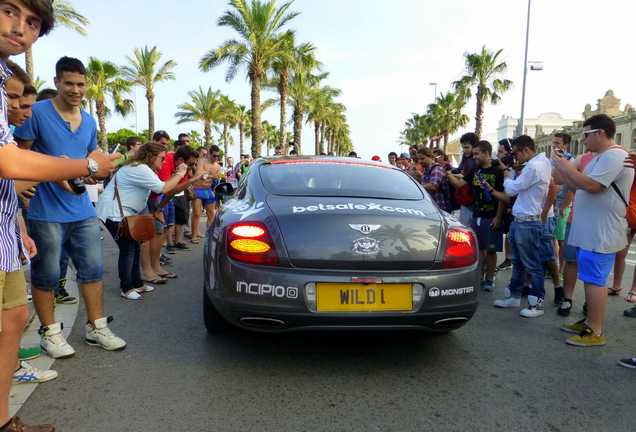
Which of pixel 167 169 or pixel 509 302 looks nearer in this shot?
pixel 509 302

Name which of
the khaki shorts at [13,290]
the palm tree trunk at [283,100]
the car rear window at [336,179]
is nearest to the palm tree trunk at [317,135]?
the palm tree trunk at [283,100]

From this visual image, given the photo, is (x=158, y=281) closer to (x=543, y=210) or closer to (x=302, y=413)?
(x=302, y=413)

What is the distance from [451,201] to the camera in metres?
6.20

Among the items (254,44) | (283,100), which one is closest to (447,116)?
Result: (283,100)

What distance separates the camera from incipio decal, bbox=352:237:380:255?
2.81 meters

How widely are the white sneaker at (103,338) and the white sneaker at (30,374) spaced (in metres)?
0.48

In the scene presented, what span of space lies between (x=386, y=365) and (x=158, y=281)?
3.36 metres

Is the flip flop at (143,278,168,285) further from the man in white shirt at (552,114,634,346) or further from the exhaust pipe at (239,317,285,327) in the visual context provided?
the man in white shirt at (552,114,634,346)

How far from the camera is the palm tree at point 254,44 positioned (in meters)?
22.4

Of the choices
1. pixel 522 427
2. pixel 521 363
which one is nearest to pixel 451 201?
pixel 521 363

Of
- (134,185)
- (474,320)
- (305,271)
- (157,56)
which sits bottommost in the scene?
(474,320)

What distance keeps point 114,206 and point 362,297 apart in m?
A: 3.07

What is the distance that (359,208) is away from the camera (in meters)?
3.03

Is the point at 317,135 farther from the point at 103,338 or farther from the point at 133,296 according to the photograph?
the point at 103,338
